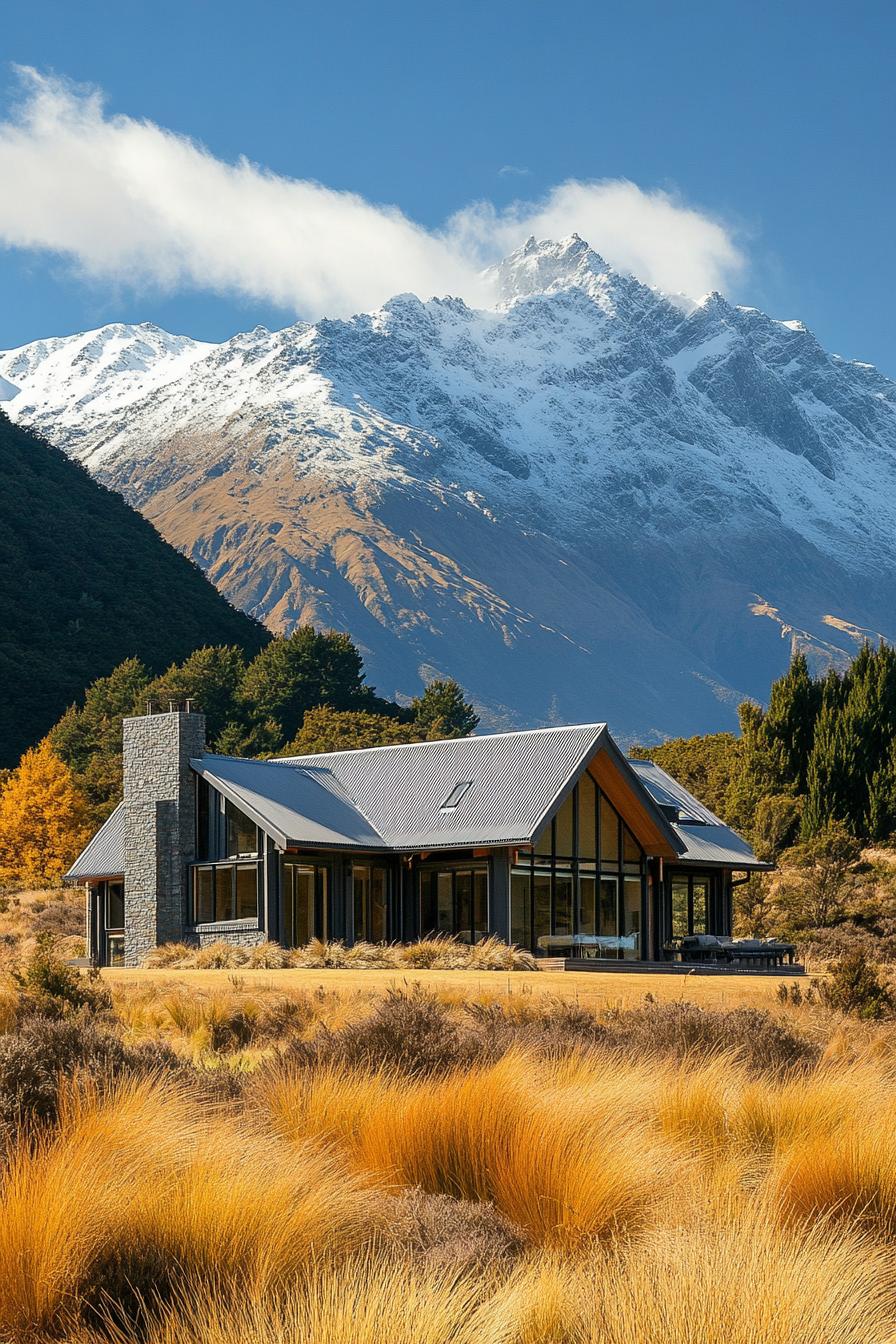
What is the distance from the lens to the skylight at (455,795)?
35688 mm

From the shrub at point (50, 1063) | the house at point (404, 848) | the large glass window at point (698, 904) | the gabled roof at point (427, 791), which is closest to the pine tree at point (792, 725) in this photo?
the large glass window at point (698, 904)

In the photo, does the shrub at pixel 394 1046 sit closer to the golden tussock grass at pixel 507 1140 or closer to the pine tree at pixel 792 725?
the golden tussock grass at pixel 507 1140

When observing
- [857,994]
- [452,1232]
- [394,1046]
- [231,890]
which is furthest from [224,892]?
[452,1232]

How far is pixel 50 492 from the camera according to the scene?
106938mm

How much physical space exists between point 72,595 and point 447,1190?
9036 centimetres

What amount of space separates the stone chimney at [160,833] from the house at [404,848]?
0.04 m

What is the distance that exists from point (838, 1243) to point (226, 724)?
75.1 m

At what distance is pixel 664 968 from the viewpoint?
31.6 metres

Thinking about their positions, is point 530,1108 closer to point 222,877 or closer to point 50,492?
point 222,877

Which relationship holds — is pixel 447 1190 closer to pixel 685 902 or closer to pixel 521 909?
pixel 521 909

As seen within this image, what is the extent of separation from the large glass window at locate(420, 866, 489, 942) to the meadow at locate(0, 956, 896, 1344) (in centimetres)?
2016

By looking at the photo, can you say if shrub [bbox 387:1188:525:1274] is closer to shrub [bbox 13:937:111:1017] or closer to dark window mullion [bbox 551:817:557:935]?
shrub [bbox 13:937:111:1017]

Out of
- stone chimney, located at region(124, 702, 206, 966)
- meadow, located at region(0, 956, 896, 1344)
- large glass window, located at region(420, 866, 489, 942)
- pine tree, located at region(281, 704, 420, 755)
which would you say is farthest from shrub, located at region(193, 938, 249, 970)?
pine tree, located at region(281, 704, 420, 755)

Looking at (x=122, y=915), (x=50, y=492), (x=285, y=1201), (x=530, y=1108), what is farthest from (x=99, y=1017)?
(x=50, y=492)
